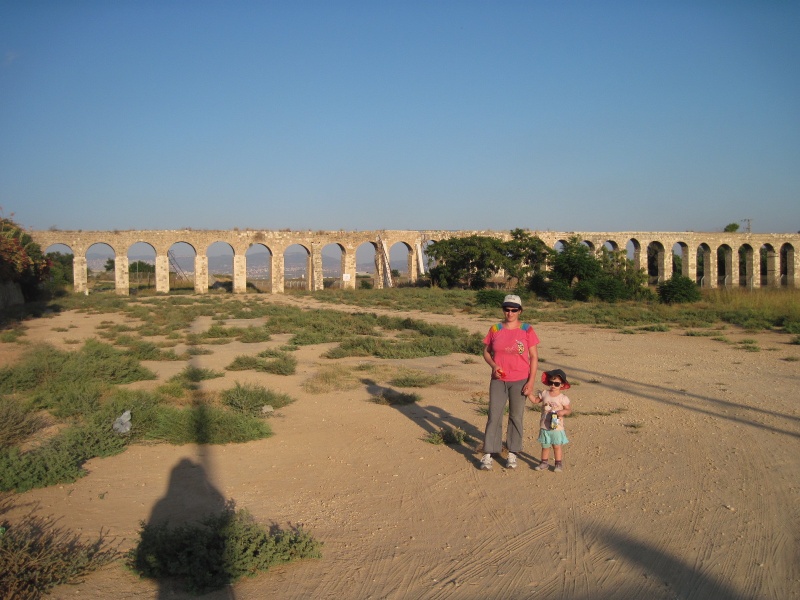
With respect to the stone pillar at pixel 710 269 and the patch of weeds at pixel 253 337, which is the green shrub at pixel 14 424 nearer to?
the patch of weeds at pixel 253 337

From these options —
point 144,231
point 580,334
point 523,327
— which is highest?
point 144,231

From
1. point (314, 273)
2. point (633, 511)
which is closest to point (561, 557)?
point (633, 511)

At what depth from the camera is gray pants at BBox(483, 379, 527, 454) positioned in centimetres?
501

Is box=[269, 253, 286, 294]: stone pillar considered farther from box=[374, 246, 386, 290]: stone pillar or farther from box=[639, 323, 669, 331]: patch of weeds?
box=[639, 323, 669, 331]: patch of weeds

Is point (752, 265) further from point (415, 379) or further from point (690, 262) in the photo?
point (415, 379)

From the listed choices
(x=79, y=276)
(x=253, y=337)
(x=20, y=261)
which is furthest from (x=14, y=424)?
(x=79, y=276)

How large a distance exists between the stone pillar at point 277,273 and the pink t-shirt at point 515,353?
33.3 meters

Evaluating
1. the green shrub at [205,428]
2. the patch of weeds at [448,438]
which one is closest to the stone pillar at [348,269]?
the green shrub at [205,428]

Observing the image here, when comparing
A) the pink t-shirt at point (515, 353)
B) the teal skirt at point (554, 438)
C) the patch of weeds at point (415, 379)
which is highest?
the pink t-shirt at point (515, 353)

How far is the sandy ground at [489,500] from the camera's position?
322 centimetres

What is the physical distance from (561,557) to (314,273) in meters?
35.8

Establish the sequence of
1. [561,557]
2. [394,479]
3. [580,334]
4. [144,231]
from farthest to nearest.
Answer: [144,231]
[580,334]
[394,479]
[561,557]

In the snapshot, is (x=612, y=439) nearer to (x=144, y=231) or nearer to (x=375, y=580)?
(x=375, y=580)

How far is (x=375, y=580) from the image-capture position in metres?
3.26
